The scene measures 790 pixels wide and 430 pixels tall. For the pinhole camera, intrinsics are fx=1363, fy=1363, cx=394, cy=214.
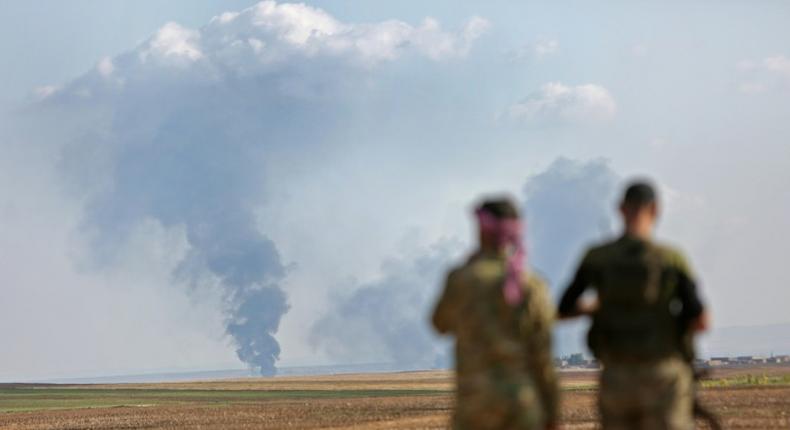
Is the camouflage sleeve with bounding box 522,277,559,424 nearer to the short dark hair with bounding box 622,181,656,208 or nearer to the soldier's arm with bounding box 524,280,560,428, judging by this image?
the soldier's arm with bounding box 524,280,560,428

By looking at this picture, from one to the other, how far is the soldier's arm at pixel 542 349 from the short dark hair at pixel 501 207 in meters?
0.54

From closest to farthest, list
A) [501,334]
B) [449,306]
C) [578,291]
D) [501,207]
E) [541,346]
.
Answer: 1. [501,207]
2. [501,334]
3. [541,346]
4. [449,306]
5. [578,291]

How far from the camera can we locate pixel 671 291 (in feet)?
31.7

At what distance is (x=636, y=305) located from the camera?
31.5ft

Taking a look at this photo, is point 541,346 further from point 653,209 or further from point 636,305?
point 653,209

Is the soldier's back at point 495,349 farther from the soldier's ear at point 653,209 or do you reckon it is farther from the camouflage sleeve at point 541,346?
the soldier's ear at point 653,209

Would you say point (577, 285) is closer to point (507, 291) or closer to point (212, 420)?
point (507, 291)

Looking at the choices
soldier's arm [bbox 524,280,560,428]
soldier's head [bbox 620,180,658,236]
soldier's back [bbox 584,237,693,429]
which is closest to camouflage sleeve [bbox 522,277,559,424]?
soldier's arm [bbox 524,280,560,428]

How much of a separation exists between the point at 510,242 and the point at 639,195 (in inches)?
43.6

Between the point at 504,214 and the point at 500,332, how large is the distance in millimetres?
791

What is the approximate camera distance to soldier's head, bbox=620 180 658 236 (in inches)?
378

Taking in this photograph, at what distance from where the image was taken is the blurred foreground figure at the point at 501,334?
9039 mm

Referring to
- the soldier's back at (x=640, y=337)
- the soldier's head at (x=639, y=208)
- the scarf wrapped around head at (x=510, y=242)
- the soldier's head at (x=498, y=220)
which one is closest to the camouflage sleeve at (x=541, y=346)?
the scarf wrapped around head at (x=510, y=242)

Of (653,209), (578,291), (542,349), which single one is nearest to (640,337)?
(578,291)
